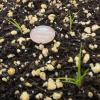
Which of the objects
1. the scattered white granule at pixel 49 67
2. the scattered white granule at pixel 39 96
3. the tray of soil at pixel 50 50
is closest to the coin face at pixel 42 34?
the tray of soil at pixel 50 50

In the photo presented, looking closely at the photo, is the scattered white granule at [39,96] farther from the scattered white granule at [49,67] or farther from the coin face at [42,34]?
the coin face at [42,34]

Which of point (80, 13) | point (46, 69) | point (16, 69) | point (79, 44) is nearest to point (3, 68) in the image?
point (16, 69)

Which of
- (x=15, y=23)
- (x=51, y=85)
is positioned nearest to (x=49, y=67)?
(x=51, y=85)

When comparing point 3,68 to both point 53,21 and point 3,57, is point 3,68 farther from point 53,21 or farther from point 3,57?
point 53,21

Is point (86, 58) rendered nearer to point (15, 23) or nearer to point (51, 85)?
point (51, 85)

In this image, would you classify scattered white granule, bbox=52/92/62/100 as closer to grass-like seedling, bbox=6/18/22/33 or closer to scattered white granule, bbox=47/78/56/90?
scattered white granule, bbox=47/78/56/90

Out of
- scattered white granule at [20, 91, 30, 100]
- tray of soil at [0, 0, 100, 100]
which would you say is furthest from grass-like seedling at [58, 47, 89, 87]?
scattered white granule at [20, 91, 30, 100]

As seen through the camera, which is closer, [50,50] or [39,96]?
[39,96]
